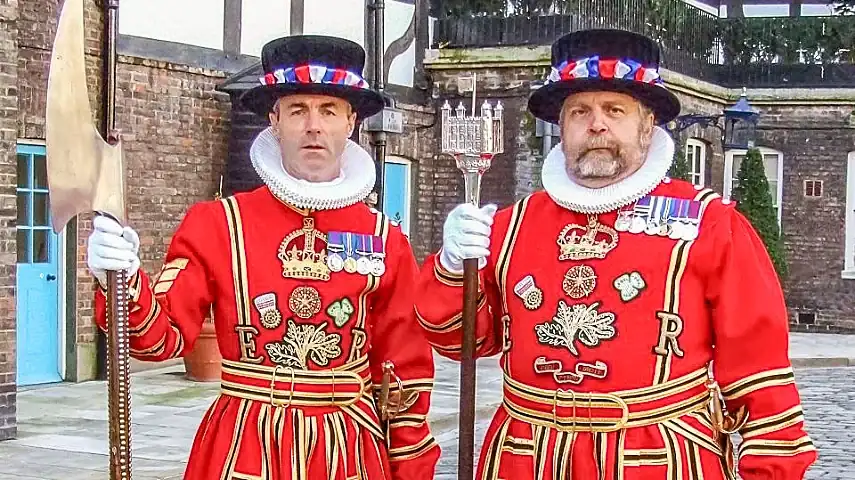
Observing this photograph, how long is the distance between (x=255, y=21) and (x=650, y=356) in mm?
9510

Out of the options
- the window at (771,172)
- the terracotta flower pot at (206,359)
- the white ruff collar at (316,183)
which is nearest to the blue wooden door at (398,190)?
the terracotta flower pot at (206,359)

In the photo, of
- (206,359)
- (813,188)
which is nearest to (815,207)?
(813,188)

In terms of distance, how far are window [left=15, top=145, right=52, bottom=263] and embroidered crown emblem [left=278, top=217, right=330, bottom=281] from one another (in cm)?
690

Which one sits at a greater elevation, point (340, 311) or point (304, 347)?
point (340, 311)

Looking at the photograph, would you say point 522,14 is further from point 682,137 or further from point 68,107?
point 68,107

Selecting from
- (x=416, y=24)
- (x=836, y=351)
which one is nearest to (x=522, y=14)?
(x=416, y=24)

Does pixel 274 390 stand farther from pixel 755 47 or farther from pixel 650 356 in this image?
pixel 755 47

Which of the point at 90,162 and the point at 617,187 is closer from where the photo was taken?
the point at 90,162

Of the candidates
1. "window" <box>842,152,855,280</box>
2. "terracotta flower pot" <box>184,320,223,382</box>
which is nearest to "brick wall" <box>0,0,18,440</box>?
"terracotta flower pot" <box>184,320,223,382</box>

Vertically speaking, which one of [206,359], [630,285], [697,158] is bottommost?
[206,359]

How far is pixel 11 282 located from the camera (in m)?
8.26

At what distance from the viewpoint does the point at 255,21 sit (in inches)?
491

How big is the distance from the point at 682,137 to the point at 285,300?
14.0 meters

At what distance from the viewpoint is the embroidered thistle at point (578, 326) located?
3.52m
